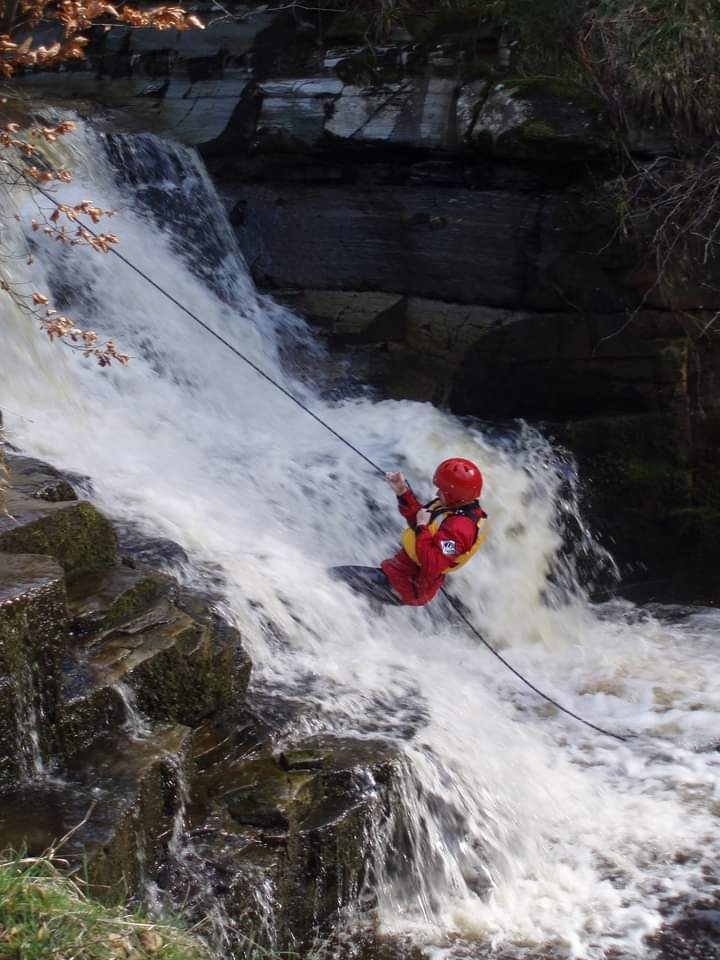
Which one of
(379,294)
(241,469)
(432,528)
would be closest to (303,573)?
(432,528)

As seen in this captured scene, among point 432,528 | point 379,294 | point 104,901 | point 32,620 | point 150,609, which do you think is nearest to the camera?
point 104,901

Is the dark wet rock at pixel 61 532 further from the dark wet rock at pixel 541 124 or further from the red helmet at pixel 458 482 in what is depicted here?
the dark wet rock at pixel 541 124

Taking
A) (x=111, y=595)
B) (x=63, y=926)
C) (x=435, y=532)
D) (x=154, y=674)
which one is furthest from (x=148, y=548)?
(x=63, y=926)

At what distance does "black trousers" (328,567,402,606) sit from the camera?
5922 mm

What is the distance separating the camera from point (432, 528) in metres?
5.80

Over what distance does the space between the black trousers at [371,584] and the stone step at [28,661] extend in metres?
2.11

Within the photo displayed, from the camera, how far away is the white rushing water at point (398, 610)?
4418 millimetres

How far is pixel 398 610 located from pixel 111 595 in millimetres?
2027

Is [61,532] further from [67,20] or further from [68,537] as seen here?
[67,20]

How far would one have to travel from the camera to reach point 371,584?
234 inches

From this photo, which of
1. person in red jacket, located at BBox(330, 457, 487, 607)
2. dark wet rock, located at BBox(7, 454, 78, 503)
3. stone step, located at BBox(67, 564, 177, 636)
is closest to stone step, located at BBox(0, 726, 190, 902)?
stone step, located at BBox(67, 564, 177, 636)

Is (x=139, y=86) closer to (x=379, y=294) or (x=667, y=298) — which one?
(x=379, y=294)

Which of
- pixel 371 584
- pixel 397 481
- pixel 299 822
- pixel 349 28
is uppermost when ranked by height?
pixel 349 28

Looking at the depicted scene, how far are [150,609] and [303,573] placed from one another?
1355mm
